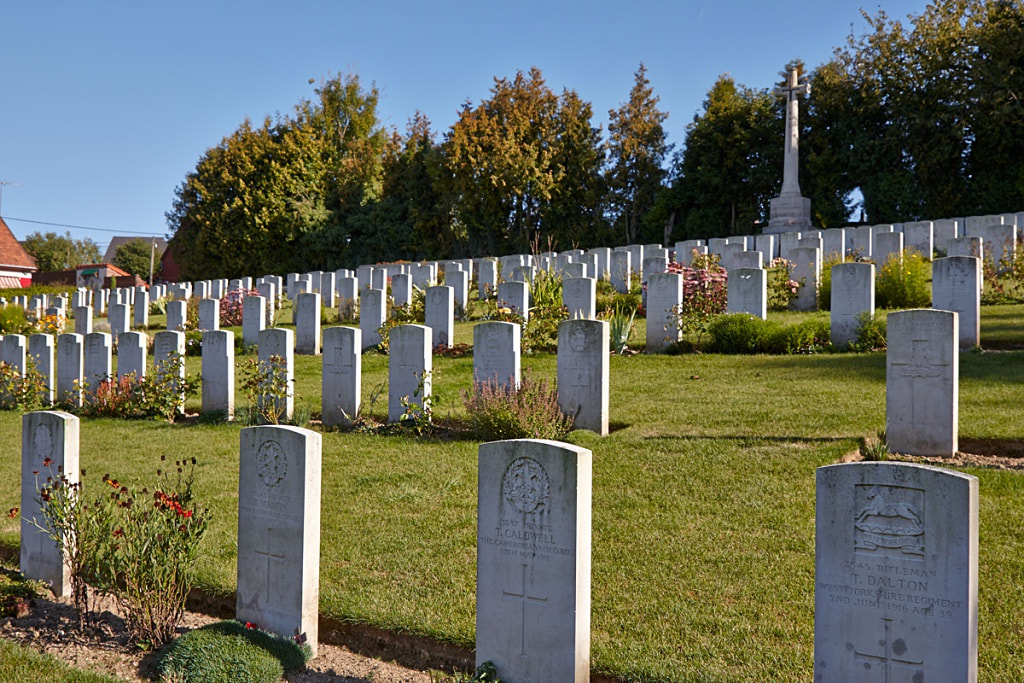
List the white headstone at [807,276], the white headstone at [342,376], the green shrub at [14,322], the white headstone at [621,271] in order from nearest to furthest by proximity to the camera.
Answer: the white headstone at [342,376]
the white headstone at [807,276]
the white headstone at [621,271]
the green shrub at [14,322]

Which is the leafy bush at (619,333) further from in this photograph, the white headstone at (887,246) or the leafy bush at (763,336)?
the white headstone at (887,246)

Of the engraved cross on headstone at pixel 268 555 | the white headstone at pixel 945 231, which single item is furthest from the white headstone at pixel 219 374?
the white headstone at pixel 945 231

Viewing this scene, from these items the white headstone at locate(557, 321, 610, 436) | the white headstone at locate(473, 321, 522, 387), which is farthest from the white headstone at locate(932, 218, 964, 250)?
the white headstone at locate(473, 321, 522, 387)

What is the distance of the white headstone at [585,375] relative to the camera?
27.9 ft

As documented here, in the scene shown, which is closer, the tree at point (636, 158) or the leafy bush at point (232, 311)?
the leafy bush at point (232, 311)

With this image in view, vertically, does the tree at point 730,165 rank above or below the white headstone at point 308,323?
above

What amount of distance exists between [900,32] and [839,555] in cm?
2953

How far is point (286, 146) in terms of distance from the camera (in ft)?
121

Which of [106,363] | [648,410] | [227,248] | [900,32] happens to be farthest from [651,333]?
[227,248]

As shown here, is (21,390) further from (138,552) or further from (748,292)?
(748,292)

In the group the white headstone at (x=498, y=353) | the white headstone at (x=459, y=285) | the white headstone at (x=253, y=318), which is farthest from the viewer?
the white headstone at (x=459, y=285)

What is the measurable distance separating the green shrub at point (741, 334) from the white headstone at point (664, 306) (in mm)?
553

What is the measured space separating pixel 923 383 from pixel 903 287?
7322 millimetres

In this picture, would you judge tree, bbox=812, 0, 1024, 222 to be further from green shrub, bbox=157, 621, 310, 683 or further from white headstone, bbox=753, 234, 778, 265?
green shrub, bbox=157, 621, 310, 683
